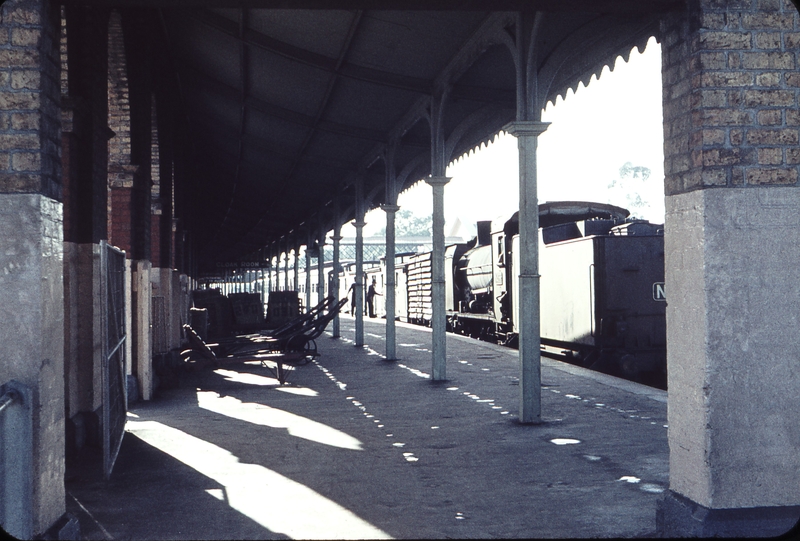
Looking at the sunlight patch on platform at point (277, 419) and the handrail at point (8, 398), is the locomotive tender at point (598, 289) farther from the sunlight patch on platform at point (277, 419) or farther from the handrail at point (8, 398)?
the handrail at point (8, 398)

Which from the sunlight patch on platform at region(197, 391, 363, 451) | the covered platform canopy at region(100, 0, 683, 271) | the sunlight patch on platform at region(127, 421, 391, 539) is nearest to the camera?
the sunlight patch on platform at region(127, 421, 391, 539)

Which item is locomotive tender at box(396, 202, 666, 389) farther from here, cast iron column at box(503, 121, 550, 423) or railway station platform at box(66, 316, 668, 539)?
cast iron column at box(503, 121, 550, 423)

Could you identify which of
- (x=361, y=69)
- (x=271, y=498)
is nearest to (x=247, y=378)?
Answer: (x=361, y=69)

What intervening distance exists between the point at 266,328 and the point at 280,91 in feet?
44.5

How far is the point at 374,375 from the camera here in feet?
36.9

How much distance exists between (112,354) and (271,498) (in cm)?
163

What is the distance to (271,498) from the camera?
4523mm

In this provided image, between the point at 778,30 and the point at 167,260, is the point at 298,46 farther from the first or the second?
the point at 778,30

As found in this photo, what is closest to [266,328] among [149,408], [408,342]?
[408,342]

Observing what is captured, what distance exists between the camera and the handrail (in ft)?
9.97

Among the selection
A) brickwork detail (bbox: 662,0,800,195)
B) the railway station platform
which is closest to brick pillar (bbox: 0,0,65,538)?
the railway station platform

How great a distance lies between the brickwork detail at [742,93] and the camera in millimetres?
3547

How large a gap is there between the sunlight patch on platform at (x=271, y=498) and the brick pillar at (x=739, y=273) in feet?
5.57

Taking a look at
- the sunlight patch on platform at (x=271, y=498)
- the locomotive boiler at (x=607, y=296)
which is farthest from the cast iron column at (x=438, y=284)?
the sunlight patch on platform at (x=271, y=498)
